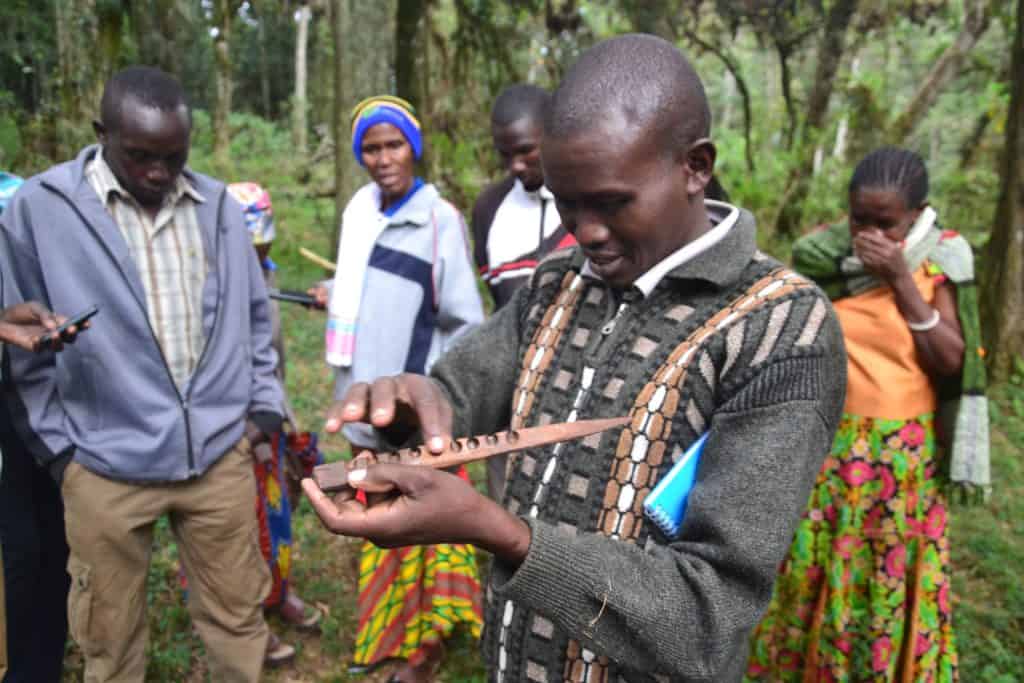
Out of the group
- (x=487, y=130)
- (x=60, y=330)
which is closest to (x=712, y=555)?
(x=60, y=330)

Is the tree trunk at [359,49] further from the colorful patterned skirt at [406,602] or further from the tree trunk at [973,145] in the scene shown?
the tree trunk at [973,145]

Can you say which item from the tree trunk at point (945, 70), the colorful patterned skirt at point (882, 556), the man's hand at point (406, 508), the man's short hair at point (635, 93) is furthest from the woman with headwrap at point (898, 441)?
the tree trunk at point (945, 70)

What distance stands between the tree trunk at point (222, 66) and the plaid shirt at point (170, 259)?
9.31 metres

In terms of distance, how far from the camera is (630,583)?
1.18 meters

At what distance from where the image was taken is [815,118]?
930 centimetres

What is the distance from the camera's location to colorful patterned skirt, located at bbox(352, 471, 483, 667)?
3.34 metres

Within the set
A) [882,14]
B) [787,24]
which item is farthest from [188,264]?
[882,14]

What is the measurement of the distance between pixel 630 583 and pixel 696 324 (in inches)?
18.1

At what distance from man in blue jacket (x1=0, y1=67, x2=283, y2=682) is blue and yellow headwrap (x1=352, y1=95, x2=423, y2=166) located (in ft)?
2.37

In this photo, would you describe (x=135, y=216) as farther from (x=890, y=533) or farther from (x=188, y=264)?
(x=890, y=533)

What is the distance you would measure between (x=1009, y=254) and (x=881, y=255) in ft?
10.9

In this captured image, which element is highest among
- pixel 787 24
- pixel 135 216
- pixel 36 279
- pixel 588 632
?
pixel 787 24

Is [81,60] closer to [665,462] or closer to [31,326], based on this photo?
[31,326]

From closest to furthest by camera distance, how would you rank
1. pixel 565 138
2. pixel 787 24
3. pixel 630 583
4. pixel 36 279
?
pixel 630 583, pixel 565 138, pixel 36 279, pixel 787 24
